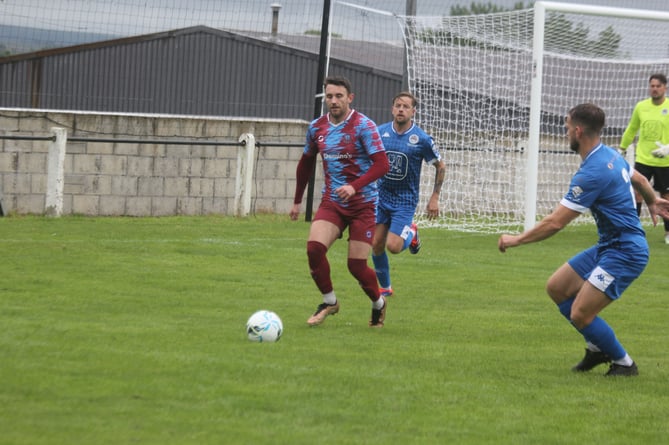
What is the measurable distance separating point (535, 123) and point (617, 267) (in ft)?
32.7

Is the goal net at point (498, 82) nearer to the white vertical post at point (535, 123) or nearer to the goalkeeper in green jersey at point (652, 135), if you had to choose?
the white vertical post at point (535, 123)

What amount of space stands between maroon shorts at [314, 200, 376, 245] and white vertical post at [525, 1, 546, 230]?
309 inches

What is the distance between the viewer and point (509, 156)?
21.7 metres

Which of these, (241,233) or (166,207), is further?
(166,207)

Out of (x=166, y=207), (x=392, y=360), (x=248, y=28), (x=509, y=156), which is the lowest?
(x=392, y=360)

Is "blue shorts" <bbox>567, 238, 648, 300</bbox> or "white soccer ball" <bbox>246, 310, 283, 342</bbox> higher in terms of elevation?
"blue shorts" <bbox>567, 238, 648, 300</bbox>

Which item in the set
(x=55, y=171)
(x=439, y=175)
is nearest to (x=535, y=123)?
(x=439, y=175)

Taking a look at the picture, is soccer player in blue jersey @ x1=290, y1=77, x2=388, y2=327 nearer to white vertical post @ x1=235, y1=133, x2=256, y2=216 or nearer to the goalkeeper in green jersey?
the goalkeeper in green jersey

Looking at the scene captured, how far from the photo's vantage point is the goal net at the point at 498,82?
65.5 feet

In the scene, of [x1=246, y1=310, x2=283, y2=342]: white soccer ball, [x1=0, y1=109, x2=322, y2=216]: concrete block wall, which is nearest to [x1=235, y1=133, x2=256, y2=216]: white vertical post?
[x1=0, y1=109, x2=322, y2=216]: concrete block wall

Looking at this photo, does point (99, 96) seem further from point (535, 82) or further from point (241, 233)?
point (535, 82)

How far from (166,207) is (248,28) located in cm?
388

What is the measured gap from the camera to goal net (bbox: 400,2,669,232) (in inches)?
786

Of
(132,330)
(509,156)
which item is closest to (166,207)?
(509,156)
